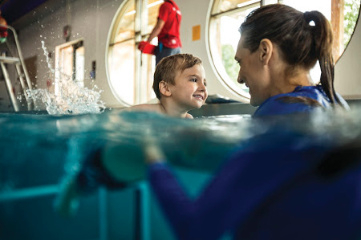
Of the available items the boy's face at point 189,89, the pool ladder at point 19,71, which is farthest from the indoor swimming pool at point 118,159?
the pool ladder at point 19,71

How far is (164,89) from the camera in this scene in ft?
5.59

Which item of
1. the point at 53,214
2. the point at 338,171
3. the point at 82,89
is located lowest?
the point at 82,89

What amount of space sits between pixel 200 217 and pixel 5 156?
522 millimetres

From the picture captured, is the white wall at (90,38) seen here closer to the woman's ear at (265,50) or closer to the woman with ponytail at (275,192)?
the woman's ear at (265,50)

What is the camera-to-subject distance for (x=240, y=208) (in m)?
0.57

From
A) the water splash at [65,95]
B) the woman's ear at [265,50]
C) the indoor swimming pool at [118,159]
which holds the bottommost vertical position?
the water splash at [65,95]

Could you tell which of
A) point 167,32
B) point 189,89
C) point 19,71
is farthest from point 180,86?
point 19,71

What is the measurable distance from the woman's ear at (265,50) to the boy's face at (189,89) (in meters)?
0.74

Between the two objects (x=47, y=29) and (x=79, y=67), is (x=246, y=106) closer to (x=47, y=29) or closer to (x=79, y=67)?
(x=79, y=67)

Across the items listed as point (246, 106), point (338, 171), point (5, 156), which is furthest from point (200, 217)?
point (246, 106)

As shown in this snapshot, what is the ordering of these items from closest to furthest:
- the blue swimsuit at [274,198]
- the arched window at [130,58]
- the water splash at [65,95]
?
the blue swimsuit at [274,198] → the water splash at [65,95] → the arched window at [130,58]

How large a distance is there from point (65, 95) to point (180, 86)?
0.85 metres

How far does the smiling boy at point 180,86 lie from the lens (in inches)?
64.7

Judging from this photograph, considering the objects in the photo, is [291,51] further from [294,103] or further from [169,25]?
[169,25]
